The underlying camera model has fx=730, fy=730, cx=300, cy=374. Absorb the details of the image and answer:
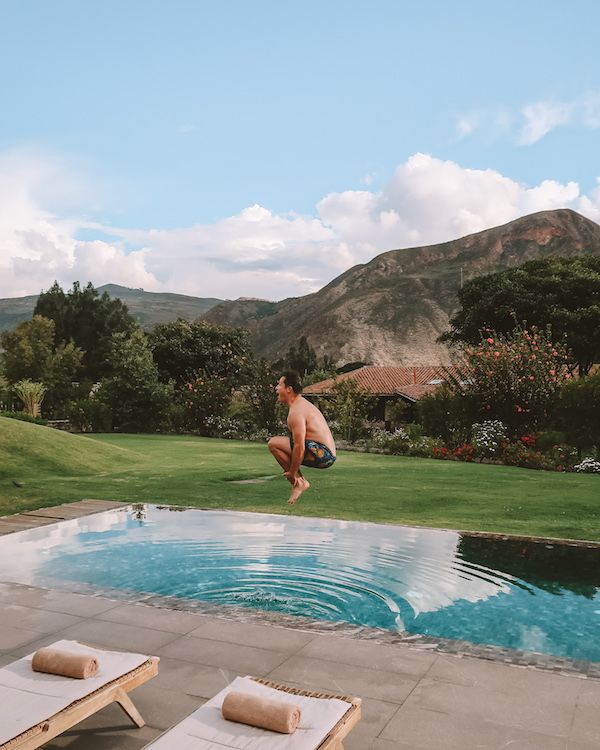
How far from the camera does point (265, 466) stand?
64.8 ft

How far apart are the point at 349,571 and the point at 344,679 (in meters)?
4.25

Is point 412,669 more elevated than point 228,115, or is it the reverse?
point 228,115

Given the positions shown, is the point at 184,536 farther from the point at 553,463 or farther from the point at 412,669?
the point at 553,463

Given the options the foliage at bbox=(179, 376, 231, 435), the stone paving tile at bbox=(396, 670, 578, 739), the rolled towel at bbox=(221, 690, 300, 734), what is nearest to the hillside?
the foliage at bbox=(179, 376, 231, 435)

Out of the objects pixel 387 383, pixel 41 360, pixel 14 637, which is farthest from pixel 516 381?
pixel 41 360

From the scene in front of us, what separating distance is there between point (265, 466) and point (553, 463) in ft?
25.7

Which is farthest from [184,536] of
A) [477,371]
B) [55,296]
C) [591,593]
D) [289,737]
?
[55,296]

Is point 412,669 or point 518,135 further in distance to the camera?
point 518,135

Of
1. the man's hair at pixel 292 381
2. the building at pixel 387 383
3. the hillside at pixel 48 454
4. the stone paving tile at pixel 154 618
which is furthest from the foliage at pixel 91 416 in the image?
the man's hair at pixel 292 381

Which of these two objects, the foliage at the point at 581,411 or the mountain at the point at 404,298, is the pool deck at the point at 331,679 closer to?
the foliage at the point at 581,411

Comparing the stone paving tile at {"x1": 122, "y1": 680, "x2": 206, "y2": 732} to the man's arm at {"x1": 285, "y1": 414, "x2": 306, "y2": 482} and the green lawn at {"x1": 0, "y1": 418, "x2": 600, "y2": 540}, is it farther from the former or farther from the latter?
the green lawn at {"x1": 0, "y1": 418, "x2": 600, "y2": 540}

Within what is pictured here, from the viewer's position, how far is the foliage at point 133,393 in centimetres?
3241

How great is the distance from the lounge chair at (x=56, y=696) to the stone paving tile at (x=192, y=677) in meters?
0.52

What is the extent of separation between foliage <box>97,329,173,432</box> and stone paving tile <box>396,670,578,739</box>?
28876 mm
